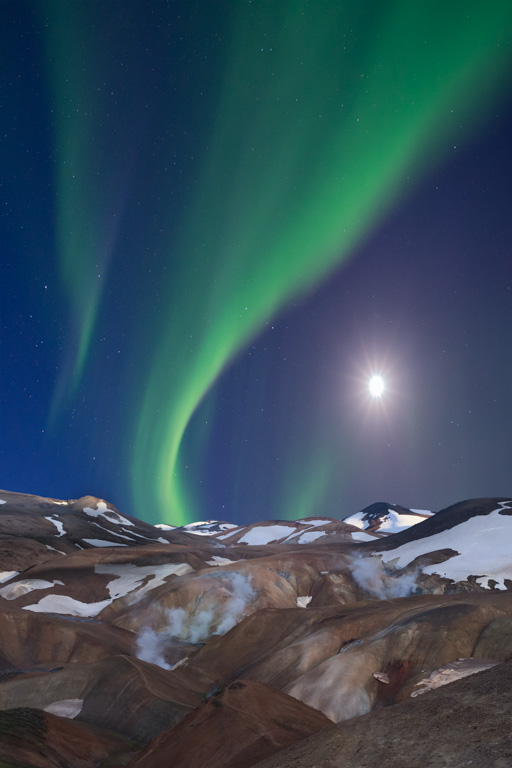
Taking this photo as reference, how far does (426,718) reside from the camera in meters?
12.4

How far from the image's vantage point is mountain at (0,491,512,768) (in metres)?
19.4

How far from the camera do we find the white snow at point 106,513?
186 metres

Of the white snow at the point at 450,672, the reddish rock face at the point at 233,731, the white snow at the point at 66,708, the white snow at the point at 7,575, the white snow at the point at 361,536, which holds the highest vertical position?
the white snow at the point at 7,575

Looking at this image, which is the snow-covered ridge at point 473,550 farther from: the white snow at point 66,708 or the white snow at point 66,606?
the white snow at point 66,708

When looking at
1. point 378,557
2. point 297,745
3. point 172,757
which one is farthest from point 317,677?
point 378,557

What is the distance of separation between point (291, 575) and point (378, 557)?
76.7ft

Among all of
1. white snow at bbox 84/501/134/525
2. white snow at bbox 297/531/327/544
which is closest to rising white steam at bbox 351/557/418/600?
white snow at bbox 297/531/327/544

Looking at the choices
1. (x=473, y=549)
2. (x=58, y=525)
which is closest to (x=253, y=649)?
(x=473, y=549)

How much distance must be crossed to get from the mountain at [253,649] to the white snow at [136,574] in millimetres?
446

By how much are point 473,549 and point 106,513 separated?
140048mm

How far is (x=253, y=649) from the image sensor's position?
5694cm

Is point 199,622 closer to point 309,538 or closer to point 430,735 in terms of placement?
point 430,735

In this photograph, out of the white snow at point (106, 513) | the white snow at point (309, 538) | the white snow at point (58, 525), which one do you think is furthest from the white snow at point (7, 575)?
the white snow at point (309, 538)

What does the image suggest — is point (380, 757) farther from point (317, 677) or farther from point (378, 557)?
point (378, 557)
